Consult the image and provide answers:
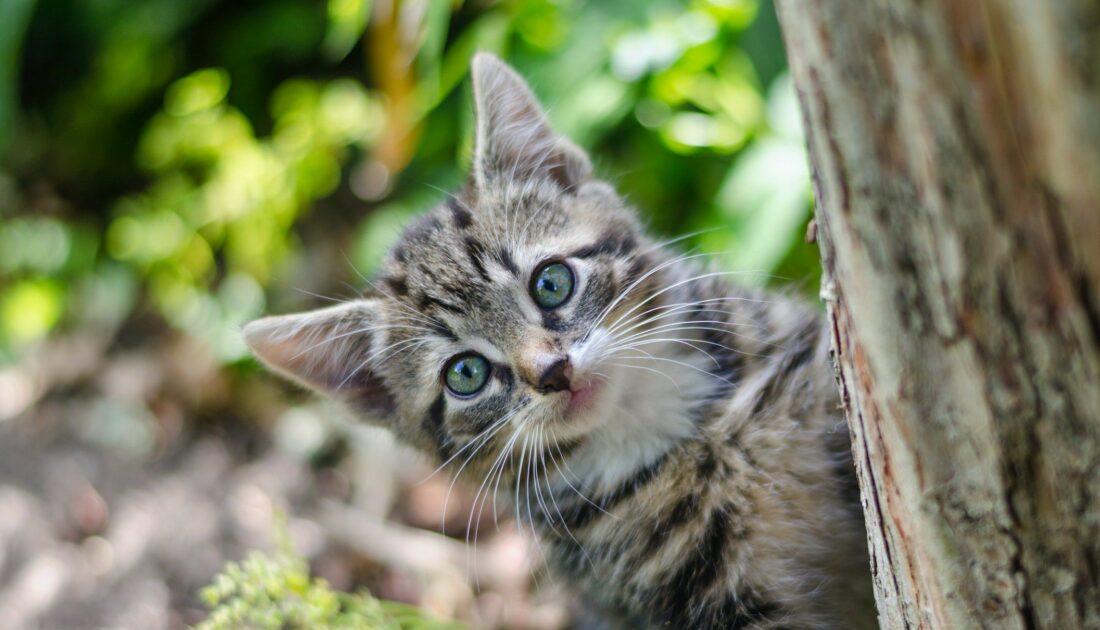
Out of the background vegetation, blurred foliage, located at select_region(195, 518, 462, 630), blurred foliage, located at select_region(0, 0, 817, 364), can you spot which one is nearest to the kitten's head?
blurred foliage, located at select_region(195, 518, 462, 630)

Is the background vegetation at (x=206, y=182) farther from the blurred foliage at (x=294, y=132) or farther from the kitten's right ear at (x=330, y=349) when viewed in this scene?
the kitten's right ear at (x=330, y=349)

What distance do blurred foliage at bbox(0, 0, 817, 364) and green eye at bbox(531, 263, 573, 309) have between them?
0.83m

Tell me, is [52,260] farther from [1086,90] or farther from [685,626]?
[1086,90]

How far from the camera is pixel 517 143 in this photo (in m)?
2.23

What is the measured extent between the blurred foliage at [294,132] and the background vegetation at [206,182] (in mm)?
11

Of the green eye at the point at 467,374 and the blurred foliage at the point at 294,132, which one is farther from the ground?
the blurred foliage at the point at 294,132

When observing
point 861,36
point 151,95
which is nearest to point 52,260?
point 151,95

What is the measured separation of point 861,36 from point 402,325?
1.40 metres

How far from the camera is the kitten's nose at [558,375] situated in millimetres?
1816

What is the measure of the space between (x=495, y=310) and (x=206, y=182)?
8.95 ft

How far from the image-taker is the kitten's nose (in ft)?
5.96

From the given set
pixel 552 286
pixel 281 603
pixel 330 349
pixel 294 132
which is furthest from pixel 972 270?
pixel 294 132

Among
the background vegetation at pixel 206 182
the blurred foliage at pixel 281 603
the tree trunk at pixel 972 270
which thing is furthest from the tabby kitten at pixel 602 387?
the background vegetation at pixel 206 182

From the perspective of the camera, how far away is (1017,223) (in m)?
0.93
